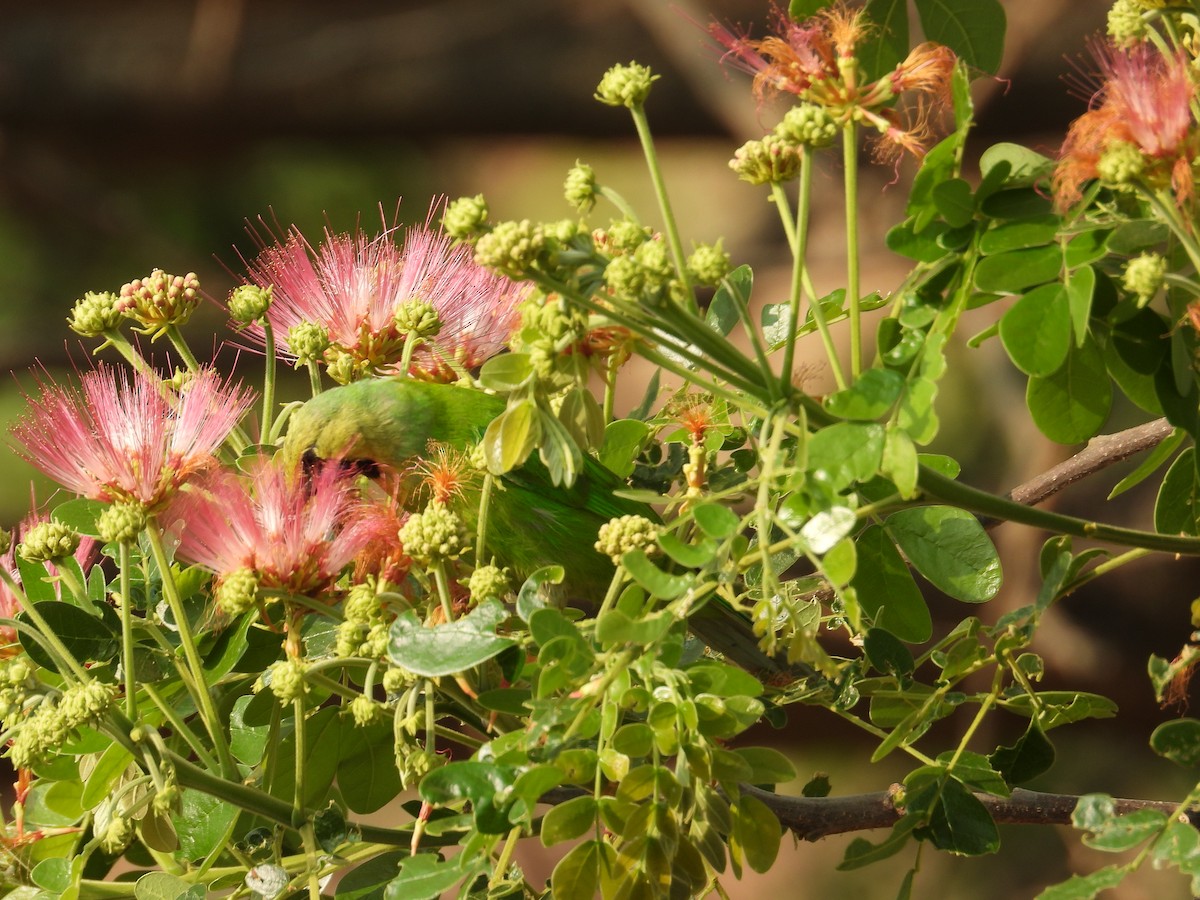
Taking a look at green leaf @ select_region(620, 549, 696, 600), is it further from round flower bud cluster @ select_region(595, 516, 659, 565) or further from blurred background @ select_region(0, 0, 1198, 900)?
blurred background @ select_region(0, 0, 1198, 900)

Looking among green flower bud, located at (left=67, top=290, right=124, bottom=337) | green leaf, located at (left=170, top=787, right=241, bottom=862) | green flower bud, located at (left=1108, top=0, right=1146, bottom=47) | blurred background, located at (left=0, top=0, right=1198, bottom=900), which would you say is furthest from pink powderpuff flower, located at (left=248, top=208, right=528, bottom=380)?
blurred background, located at (left=0, top=0, right=1198, bottom=900)

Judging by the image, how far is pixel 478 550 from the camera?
2.26 ft

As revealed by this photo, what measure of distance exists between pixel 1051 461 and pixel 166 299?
239 centimetres

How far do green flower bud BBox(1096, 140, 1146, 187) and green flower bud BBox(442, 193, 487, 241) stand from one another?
0.88 feet

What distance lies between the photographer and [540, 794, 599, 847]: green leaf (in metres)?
0.59

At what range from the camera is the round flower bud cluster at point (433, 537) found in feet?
2.11

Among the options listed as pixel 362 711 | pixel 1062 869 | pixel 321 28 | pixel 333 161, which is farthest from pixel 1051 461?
pixel 362 711

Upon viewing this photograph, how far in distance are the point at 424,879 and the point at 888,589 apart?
0.32 m

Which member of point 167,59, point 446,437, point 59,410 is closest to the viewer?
point 59,410

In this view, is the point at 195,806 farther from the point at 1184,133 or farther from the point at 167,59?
the point at 167,59

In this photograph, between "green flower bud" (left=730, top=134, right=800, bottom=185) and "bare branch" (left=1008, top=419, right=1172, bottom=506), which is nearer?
"green flower bud" (left=730, top=134, right=800, bottom=185)

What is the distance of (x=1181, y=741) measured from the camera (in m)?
0.57

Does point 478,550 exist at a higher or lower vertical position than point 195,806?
higher

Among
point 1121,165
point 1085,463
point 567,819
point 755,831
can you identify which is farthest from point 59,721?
point 1085,463
